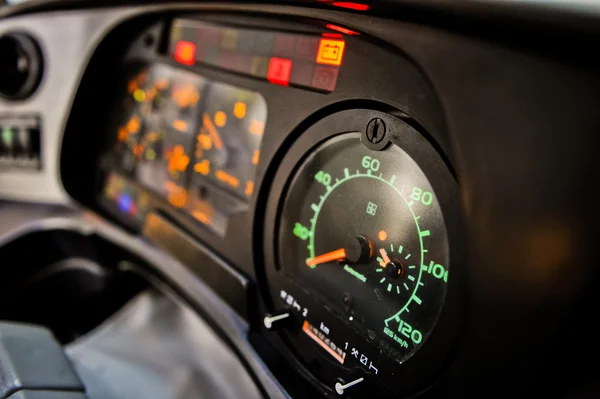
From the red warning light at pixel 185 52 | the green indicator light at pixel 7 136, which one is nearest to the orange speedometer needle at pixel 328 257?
the red warning light at pixel 185 52

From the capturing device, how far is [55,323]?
1856mm

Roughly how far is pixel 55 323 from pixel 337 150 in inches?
47.3

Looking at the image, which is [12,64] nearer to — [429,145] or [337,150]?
[337,150]

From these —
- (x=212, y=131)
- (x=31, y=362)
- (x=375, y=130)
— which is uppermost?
(x=375, y=130)

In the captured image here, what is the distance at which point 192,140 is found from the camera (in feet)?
5.08

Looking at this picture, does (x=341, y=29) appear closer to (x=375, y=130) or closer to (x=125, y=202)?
(x=375, y=130)

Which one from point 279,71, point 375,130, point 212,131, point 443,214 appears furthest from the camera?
point 212,131

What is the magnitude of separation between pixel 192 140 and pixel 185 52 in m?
0.22

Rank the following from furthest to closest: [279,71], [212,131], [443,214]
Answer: [212,131]
[279,71]
[443,214]

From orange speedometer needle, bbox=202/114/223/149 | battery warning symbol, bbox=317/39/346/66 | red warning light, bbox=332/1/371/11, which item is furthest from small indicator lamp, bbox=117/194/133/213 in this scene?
red warning light, bbox=332/1/371/11

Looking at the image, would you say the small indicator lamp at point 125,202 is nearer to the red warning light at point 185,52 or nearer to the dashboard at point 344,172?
the dashboard at point 344,172

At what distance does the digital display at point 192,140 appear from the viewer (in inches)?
53.9

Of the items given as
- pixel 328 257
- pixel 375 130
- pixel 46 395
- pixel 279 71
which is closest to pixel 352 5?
pixel 375 130

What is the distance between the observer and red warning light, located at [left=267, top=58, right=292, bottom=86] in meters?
1.21
